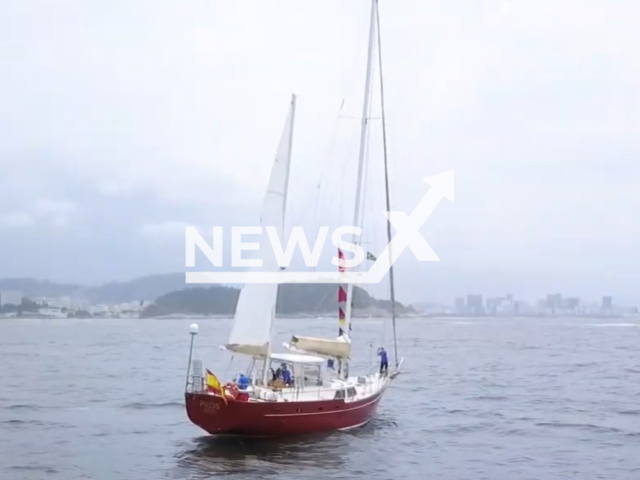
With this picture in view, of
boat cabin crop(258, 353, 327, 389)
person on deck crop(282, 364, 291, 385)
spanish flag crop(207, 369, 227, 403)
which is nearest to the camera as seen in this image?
spanish flag crop(207, 369, 227, 403)

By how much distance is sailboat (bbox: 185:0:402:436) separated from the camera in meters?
33.4

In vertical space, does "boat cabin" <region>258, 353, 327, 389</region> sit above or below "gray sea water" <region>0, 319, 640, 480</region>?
above

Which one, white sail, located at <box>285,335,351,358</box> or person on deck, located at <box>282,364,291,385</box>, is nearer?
person on deck, located at <box>282,364,291,385</box>

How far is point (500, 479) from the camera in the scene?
31.4m

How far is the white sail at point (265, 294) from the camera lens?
116ft

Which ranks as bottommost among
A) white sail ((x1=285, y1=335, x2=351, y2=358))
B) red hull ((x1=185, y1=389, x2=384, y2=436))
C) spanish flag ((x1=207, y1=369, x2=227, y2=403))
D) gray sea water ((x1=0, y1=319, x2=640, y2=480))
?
gray sea water ((x1=0, y1=319, x2=640, y2=480))

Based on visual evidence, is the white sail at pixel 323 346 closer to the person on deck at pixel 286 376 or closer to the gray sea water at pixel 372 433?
the person on deck at pixel 286 376

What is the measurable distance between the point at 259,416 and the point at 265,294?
195 inches

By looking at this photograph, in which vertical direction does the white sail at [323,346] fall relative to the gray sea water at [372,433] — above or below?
above

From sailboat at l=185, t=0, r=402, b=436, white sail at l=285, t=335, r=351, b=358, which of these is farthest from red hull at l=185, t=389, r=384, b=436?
white sail at l=285, t=335, r=351, b=358

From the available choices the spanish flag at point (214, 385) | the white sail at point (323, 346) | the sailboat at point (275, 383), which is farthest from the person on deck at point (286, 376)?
the spanish flag at point (214, 385)

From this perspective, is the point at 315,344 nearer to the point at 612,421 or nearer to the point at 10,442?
the point at 10,442

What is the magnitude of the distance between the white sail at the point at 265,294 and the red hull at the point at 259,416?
8.45 feet

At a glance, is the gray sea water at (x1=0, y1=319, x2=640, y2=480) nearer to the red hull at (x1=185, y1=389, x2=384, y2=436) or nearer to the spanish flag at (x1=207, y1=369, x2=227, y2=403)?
the red hull at (x1=185, y1=389, x2=384, y2=436)
